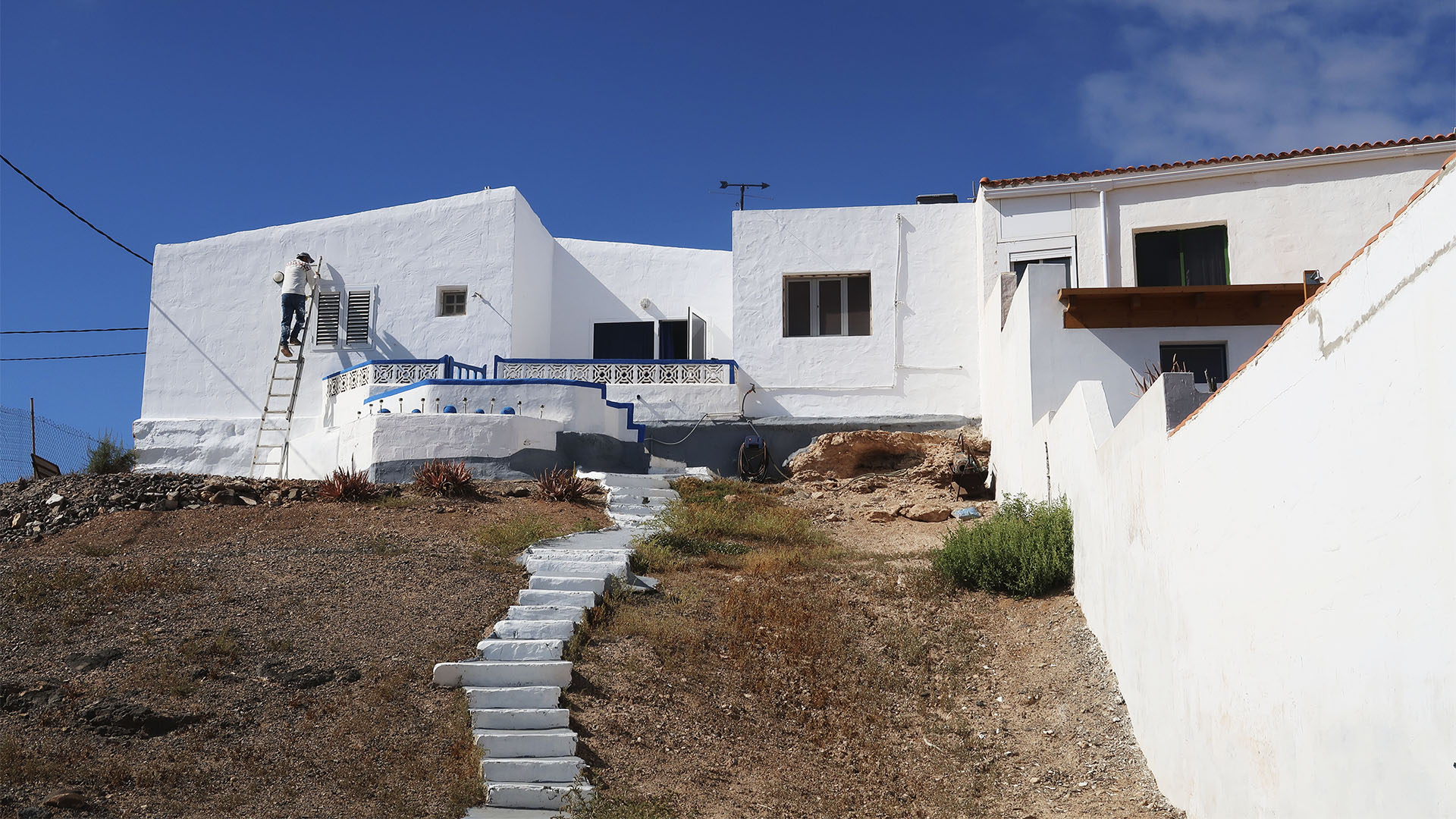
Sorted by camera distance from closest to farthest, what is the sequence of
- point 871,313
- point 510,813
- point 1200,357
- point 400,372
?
point 510,813 < point 1200,357 < point 400,372 < point 871,313

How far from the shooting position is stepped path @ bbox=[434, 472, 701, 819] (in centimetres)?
739

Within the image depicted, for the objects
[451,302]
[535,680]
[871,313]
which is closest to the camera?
[535,680]

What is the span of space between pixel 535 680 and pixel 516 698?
0.33 meters

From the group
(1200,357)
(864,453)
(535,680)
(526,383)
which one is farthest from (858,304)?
(535,680)

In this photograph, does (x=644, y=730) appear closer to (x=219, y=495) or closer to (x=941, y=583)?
(x=941, y=583)

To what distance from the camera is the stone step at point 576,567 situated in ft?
37.7

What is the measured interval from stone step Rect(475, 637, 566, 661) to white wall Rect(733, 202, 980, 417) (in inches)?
448

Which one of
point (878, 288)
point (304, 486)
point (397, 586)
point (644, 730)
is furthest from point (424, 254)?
point (644, 730)

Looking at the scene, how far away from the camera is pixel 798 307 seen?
68.4 ft

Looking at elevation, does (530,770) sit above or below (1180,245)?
below

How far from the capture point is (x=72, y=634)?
9.50 metres

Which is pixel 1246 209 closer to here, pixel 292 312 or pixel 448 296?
pixel 448 296

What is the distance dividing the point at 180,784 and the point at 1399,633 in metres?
7.13

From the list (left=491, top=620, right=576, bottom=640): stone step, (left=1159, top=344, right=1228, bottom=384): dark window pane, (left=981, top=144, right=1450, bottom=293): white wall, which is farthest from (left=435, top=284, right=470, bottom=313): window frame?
(left=1159, top=344, right=1228, bottom=384): dark window pane
